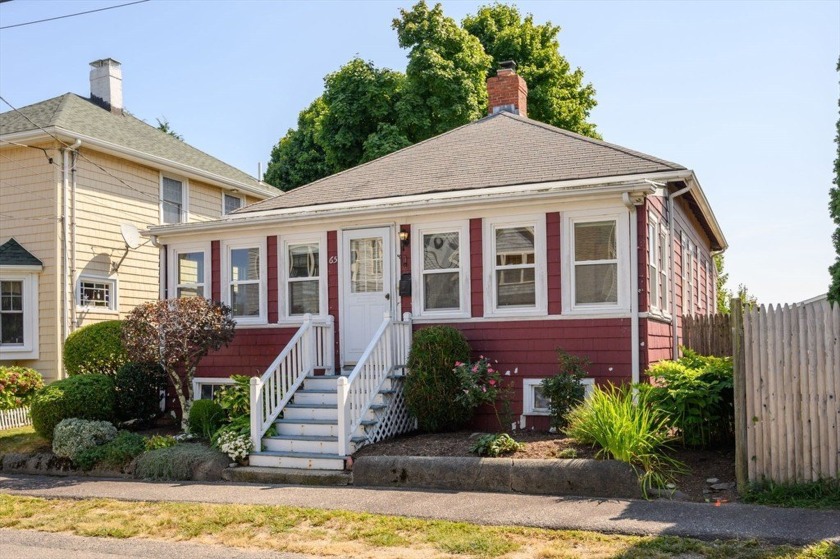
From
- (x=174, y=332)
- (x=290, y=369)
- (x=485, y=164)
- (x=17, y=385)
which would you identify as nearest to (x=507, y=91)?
(x=485, y=164)

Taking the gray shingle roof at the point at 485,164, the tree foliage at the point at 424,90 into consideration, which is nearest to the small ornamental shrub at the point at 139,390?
the gray shingle roof at the point at 485,164

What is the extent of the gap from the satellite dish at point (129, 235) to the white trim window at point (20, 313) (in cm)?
193

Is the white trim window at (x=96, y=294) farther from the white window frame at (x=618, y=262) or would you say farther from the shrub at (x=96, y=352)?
the white window frame at (x=618, y=262)

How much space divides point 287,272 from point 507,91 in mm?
6753

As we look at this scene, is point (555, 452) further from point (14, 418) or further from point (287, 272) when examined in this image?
point (14, 418)

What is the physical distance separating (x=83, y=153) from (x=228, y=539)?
12.7 meters

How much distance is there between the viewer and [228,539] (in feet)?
24.5

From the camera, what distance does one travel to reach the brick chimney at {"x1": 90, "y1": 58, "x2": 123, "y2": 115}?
68.9 feet

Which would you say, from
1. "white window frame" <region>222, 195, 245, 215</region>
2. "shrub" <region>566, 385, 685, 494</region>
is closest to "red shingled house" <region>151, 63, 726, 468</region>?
"shrub" <region>566, 385, 685, 494</region>

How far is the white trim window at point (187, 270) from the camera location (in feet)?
46.7

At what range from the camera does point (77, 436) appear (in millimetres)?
11531

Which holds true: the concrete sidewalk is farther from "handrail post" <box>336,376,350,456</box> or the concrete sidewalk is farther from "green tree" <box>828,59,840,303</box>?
"green tree" <box>828,59,840,303</box>

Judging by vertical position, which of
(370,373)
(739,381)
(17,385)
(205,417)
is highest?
(739,381)

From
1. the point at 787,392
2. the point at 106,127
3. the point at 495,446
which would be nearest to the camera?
the point at 787,392
